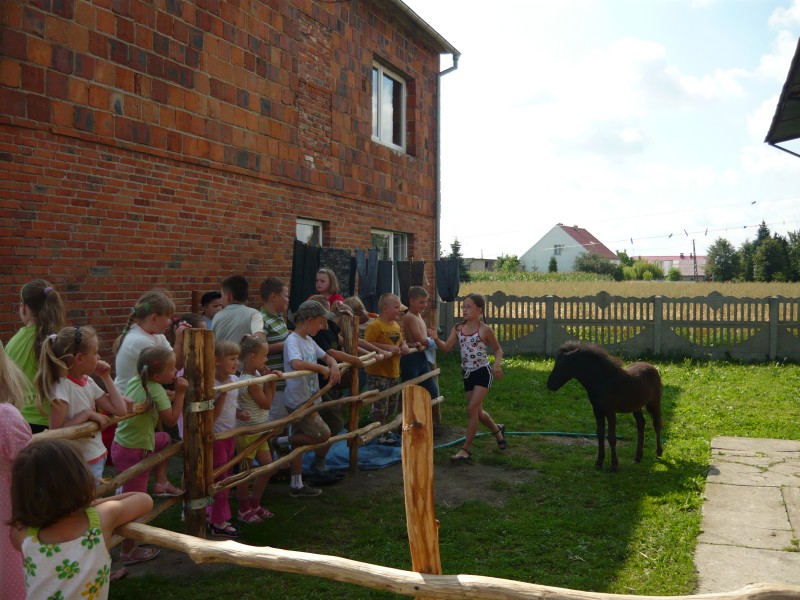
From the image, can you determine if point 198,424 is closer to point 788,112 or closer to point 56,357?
point 56,357

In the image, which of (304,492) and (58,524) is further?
(304,492)

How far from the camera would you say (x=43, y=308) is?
461 centimetres

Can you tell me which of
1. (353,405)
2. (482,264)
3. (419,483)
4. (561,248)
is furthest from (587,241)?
(419,483)

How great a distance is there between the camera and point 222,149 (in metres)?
8.66

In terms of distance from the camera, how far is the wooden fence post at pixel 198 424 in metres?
4.64

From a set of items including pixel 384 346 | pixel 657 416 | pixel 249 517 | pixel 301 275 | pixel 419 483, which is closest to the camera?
pixel 419 483

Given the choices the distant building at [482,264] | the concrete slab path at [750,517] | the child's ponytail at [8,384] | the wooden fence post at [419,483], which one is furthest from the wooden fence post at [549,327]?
the distant building at [482,264]

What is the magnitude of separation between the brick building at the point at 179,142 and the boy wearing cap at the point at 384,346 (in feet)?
6.34

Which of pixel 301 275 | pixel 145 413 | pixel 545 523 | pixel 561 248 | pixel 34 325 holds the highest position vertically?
pixel 561 248

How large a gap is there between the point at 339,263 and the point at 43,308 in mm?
5883

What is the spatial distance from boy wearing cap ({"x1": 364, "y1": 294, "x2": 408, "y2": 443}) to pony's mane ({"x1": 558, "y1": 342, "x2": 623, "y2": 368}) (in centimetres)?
177

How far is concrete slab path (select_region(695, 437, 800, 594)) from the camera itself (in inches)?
188

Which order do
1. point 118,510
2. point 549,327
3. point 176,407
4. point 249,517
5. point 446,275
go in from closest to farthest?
point 118,510 < point 176,407 < point 249,517 < point 446,275 < point 549,327

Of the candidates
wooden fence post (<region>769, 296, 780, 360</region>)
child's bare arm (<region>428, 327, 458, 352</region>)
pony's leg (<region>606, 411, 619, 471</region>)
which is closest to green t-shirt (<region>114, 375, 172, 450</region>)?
child's bare arm (<region>428, 327, 458, 352</region>)
